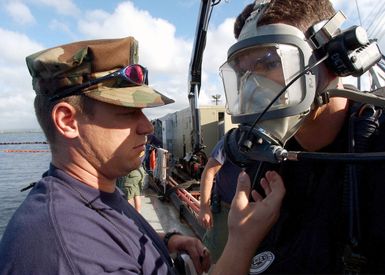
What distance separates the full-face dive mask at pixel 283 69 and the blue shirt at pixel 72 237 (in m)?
0.71

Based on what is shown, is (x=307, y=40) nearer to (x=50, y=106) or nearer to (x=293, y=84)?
(x=293, y=84)

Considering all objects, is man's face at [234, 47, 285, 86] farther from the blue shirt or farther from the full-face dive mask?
the blue shirt

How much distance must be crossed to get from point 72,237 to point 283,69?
48.6 inches

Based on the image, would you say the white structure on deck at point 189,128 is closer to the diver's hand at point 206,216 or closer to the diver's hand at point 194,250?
the diver's hand at point 206,216

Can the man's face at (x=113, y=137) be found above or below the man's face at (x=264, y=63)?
below

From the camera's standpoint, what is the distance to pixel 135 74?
164cm

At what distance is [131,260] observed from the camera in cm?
138

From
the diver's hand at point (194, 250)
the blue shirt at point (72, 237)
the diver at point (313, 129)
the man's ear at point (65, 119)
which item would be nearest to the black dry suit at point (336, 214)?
the diver at point (313, 129)

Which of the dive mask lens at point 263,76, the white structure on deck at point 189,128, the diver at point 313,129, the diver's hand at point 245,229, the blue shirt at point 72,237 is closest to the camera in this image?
the blue shirt at point 72,237

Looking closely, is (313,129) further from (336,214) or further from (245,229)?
(245,229)

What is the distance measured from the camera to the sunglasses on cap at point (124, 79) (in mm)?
1472

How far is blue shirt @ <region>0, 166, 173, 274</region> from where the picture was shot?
118 centimetres

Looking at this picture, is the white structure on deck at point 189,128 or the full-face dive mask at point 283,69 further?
the white structure on deck at point 189,128

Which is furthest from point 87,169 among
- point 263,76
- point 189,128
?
point 189,128
